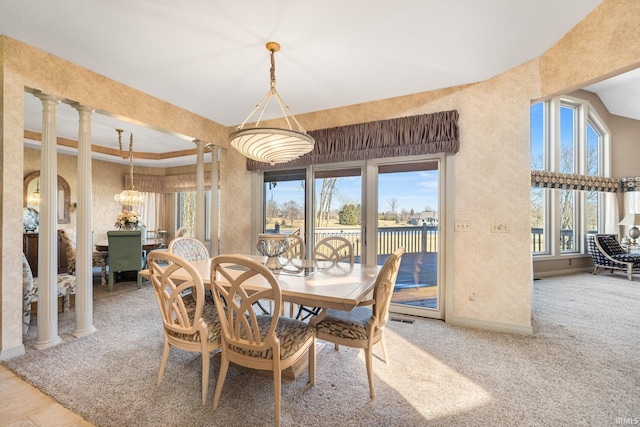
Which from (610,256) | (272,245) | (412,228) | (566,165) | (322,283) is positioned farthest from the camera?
(566,165)

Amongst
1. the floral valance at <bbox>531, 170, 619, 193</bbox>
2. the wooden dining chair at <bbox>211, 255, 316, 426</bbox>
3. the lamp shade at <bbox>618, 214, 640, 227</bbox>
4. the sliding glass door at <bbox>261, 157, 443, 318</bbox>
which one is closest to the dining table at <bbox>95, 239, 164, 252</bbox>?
the sliding glass door at <bbox>261, 157, 443, 318</bbox>

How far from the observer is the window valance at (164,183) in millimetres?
6996

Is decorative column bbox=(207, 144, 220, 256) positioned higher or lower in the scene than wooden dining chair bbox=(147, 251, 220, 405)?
higher

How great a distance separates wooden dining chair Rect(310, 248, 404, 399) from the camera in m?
1.76

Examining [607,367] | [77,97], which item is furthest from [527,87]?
[77,97]

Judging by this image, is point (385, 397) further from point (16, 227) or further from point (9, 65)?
point (9, 65)

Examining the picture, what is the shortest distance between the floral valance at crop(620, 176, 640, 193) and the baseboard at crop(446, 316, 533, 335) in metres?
5.75

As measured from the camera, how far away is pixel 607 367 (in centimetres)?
215

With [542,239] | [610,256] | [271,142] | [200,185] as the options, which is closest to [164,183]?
[200,185]

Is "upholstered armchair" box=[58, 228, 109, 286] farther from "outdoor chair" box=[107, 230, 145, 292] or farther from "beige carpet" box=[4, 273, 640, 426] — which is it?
"beige carpet" box=[4, 273, 640, 426]

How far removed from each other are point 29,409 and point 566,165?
27.6 ft

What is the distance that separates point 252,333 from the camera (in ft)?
5.28

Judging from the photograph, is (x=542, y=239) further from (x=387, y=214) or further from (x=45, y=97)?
(x=45, y=97)

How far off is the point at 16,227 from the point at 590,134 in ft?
31.3
